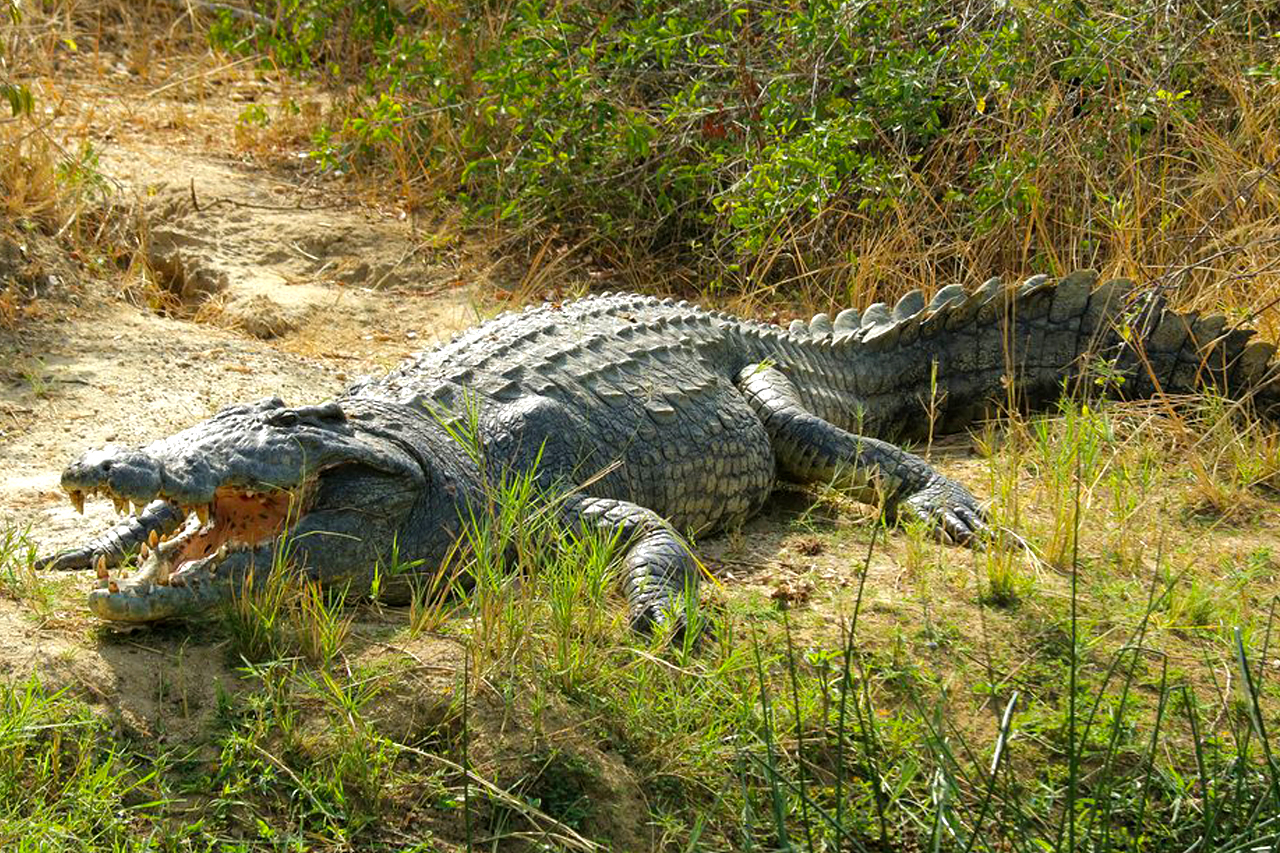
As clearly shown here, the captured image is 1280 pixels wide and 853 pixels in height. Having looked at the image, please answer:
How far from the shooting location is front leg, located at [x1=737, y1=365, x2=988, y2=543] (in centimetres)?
490

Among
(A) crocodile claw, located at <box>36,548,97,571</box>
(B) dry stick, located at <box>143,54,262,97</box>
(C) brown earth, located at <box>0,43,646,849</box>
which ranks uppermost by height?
(B) dry stick, located at <box>143,54,262,97</box>

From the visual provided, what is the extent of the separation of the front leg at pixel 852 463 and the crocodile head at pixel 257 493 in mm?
1544

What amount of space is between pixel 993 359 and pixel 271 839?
3.90 m

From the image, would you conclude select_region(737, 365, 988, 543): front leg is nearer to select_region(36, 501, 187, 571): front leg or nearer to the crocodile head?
the crocodile head

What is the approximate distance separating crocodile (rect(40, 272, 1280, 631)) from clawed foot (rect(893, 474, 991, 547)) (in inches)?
0.4

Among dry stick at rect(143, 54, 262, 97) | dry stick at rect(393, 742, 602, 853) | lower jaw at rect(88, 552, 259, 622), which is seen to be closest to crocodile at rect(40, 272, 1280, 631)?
lower jaw at rect(88, 552, 259, 622)

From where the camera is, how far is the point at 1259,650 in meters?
3.82

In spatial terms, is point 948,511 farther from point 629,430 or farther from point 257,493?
point 257,493

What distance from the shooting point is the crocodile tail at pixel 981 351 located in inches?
224

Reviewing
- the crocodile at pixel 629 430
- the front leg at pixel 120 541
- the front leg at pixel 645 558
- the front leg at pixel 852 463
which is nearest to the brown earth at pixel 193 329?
the front leg at pixel 120 541

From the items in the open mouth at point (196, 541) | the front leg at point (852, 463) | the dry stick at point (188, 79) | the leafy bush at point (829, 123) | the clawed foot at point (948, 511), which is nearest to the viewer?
the open mouth at point (196, 541)

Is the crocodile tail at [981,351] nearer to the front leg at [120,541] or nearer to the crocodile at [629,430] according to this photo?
the crocodile at [629,430]

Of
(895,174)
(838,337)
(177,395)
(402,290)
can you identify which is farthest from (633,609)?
(402,290)

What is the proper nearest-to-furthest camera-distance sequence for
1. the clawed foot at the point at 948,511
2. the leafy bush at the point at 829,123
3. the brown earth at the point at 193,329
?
1. the brown earth at the point at 193,329
2. the clawed foot at the point at 948,511
3. the leafy bush at the point at 829,123
